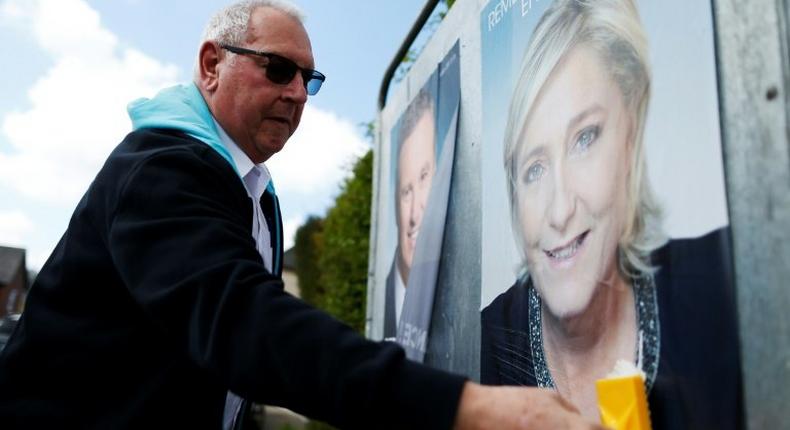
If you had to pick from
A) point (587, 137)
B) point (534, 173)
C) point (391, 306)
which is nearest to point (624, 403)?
point (587, 137)

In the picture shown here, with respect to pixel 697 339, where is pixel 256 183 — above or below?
above

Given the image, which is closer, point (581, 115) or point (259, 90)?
point (581, 115)

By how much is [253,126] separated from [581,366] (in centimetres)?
95

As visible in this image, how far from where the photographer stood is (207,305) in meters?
1.04

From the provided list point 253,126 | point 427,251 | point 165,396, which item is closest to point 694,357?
point 165,396

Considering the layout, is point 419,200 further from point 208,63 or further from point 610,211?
point 610,211

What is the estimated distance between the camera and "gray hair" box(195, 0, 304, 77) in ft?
5.63

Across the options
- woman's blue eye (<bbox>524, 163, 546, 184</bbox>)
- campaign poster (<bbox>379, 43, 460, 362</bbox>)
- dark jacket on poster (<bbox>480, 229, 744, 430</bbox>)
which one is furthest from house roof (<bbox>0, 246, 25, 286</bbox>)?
dark jacket on poster (<bbox>480, 229, 744, 430</bbox>)

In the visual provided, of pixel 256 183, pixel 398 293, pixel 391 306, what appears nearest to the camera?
pixel 256 183

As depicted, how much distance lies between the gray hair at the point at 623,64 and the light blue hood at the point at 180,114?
784 millimetres

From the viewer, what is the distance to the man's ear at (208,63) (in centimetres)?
173

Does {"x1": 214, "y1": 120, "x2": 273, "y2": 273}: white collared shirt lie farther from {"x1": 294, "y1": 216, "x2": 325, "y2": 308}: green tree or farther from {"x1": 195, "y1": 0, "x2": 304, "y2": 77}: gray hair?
{"x1": 294, "y1": 216, "x2": 325, "y2": 308}: green tree

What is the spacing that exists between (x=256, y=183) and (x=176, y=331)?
2.48 feet

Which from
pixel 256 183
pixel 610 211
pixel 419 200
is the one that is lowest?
pixel 610 211
